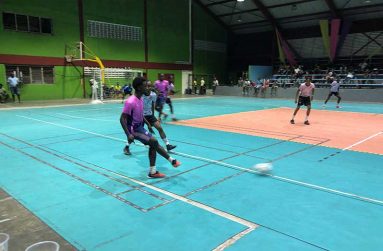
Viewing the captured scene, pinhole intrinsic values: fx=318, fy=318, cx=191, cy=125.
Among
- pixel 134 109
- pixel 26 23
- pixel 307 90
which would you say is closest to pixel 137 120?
pixel 134 109

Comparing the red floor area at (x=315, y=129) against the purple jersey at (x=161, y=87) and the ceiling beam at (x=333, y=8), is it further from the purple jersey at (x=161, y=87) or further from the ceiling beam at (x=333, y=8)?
the ceiling beam at (x=333, y=8)

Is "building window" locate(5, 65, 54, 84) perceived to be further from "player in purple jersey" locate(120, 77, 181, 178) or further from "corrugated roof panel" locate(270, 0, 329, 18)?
"corrugated roof panel" locate(270, 0, 329, 18)

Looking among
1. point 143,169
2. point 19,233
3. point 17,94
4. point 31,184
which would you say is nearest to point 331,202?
point 143,169

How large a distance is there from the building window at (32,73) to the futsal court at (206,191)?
1547 centimetres

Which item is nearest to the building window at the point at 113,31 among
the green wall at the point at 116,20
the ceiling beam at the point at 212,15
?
the green wall at the point at 116,20

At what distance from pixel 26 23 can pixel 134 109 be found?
72.9 ft

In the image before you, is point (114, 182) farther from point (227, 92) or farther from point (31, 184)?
point (227, 92)

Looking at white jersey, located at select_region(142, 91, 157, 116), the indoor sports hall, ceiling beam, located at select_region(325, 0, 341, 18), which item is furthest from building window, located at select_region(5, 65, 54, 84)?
ceiling beam, located at select_region(325, 0, 341, 18)

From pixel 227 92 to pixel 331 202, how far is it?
30.7 m

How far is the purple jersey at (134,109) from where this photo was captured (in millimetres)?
5852

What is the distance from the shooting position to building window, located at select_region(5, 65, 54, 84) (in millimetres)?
23398

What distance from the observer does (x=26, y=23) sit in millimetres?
23641

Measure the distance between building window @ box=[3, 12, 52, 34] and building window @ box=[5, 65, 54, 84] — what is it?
2733 mm

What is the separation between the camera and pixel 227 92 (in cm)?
3525
